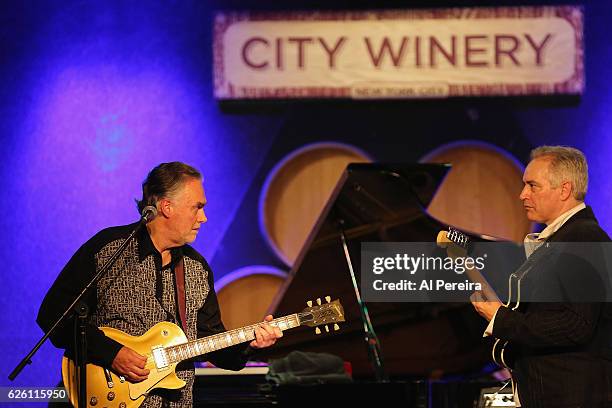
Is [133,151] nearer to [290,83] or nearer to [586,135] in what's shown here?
[290,83]

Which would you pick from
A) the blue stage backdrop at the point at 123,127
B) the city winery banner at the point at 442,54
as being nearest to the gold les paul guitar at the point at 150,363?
the blue stage backdrop at the point at 123,127

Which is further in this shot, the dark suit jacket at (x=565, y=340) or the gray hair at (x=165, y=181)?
the gray hair at (x=165, y=181)

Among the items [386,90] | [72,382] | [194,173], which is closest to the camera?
[72,382]

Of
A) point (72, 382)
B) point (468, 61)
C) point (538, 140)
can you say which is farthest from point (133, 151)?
point (72, 382)

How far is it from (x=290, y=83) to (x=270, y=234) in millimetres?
1186

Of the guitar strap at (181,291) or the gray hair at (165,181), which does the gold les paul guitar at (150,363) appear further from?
the gray hair at (165,181)

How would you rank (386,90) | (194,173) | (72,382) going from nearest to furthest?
1. (72,382)
2. (194,173)
3. (386,90)

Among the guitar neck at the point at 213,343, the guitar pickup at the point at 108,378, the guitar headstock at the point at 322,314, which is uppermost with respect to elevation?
→ the guitar headstock at the point at 322,314

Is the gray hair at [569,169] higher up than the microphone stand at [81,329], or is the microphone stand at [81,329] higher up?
the gray hair at [569,169]

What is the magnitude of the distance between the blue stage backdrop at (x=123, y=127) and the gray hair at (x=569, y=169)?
11.8ft

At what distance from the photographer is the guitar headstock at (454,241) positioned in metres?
3.66

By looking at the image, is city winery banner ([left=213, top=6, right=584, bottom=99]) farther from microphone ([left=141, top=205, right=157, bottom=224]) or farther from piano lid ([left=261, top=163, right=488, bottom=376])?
microphone ([left=141, top=205, right=157, bottom=224])

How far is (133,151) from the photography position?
22.9 ft

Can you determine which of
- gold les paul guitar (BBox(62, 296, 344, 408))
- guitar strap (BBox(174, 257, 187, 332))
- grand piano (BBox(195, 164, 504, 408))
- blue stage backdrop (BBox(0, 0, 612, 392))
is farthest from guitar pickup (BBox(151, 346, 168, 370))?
blue stage backdrop (BBox(0, 0, 612, 392))
